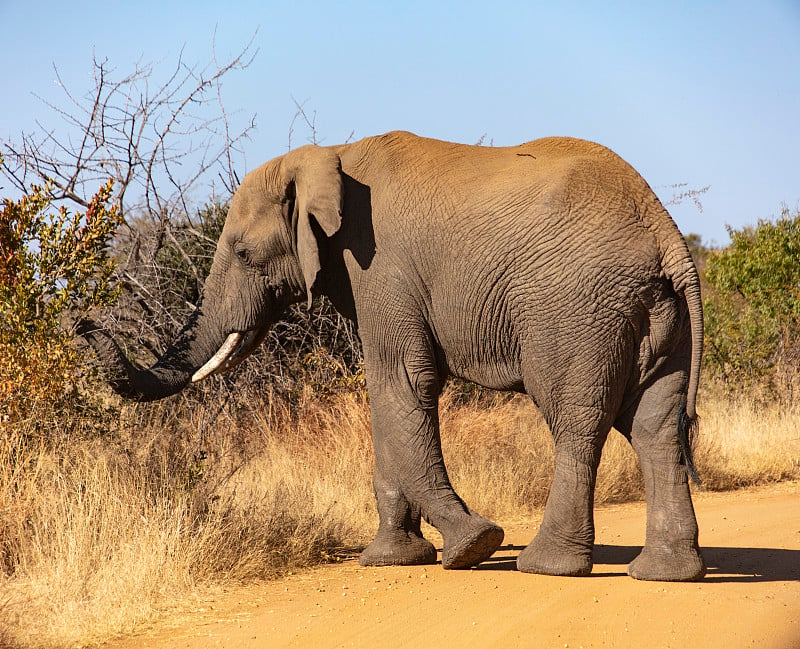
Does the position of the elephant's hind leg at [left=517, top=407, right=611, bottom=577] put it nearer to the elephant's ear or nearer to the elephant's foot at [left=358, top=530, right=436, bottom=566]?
the elephant's foot at [left=358, top=530, right=436, bottom=566]

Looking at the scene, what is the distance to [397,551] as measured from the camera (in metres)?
7.30

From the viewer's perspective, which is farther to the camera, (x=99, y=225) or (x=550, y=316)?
(x=99, y=225)

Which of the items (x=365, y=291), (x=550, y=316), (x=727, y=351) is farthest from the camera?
(x=727, y=351)

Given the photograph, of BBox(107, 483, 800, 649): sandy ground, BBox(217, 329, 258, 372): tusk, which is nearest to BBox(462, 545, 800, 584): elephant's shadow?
BBox(107, 483, 800, 649): sandy ground

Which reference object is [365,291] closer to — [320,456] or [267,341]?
[320,456]

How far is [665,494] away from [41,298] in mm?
4501

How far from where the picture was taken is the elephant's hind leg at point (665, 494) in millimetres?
6496

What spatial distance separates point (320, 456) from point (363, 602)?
4171mm

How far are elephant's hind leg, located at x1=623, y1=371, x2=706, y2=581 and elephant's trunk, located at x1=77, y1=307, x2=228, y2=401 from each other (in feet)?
10.5

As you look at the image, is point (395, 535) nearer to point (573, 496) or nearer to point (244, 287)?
point (573, 496)

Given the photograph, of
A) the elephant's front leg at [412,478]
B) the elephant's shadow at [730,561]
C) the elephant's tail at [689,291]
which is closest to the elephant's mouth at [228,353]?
the elephant's front leg at [412,478]

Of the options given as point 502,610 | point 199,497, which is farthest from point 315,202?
point 502,610

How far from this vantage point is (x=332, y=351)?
1205 centimetres

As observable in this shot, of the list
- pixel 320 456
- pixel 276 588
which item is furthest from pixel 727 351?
pixel 276 588
